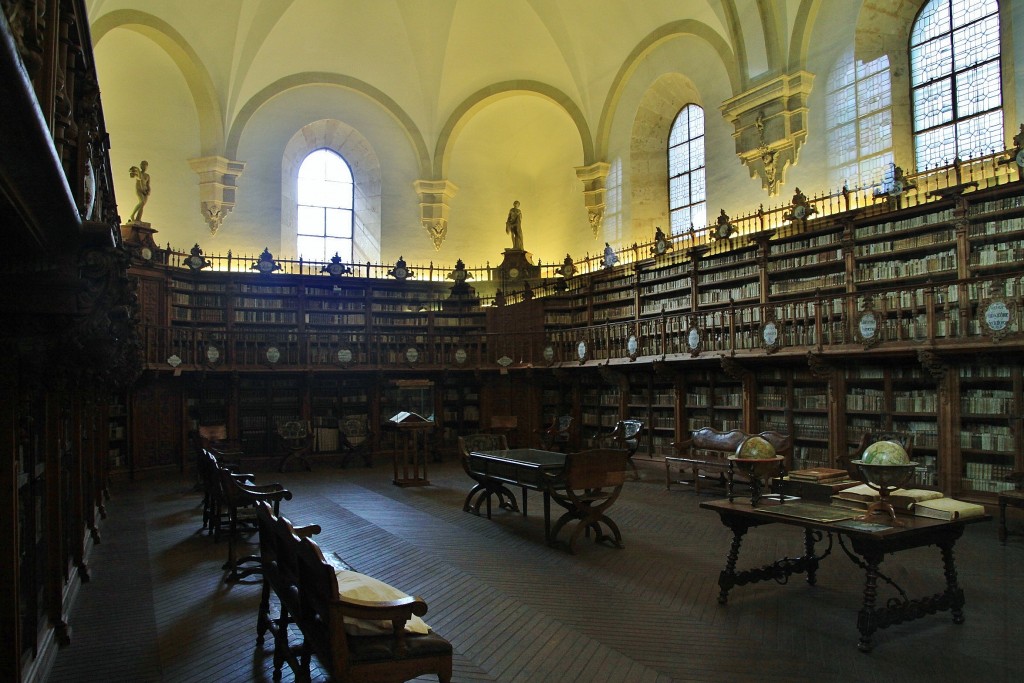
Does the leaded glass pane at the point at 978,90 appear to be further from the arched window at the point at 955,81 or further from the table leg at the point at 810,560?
the table leg at the point at 810,560

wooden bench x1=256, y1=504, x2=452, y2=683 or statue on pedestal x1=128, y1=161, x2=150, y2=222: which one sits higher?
statue on pedestal x1=128, y1=161, x2=150, y2=222

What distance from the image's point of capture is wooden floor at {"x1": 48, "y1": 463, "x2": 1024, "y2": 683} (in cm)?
339

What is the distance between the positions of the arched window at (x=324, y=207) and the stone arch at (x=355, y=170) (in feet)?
0.46

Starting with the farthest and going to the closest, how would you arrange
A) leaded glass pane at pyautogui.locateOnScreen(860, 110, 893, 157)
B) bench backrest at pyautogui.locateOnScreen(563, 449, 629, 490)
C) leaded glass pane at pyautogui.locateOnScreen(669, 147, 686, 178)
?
leaded glass pane at pyautogui.locateOnScreen(669, 147, 686, 178) < leaded glass pane at pyautogui.locateOnScreen(860, 110, 893, 157) < bench backrest at pyautogui.locateOnScreen(563, 449, 629, 490)

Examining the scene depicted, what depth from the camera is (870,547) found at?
3.60m

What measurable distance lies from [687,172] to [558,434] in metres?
6.94

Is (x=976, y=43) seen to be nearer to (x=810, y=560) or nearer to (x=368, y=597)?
(x=810, y=560)

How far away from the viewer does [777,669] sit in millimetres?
3316

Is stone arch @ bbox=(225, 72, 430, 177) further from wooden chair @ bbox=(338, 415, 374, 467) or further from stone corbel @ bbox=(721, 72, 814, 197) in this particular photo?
stone corbel @ bbox=(721, 72, 814, 197)

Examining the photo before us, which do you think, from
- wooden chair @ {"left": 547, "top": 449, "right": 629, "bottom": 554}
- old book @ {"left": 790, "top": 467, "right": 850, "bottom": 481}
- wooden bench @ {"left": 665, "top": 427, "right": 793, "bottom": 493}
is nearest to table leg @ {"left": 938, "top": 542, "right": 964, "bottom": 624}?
old book @ {"left": 790, "top": 467, "right": 850, "bottom": 481}

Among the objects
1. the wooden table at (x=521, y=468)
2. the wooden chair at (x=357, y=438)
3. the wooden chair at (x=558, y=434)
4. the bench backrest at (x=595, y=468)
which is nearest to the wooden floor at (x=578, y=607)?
the wooden table at (x=521, y=468)

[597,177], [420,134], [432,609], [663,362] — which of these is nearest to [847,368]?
[663,362]

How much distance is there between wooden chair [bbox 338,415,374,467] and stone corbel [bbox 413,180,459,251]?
252 inches

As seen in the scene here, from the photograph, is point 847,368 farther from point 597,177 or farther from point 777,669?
point 597,177
